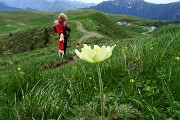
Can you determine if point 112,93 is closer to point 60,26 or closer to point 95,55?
point 95,55

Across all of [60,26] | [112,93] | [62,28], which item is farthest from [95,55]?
[62,28]

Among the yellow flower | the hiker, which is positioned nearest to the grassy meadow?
the yellow flower

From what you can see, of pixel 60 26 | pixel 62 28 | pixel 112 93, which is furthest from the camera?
pixel 62 28

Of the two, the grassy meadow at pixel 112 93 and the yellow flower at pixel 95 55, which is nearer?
the yellow flower at pixel 95 55

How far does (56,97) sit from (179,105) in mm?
1582

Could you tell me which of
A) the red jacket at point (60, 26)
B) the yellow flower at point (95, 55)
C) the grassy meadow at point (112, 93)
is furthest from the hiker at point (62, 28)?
the yellow flower at point (95, 55)

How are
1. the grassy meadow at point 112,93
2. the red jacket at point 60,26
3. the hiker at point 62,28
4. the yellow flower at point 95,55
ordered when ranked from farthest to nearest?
the red jacket at point 60,26 → the hiker at point 62,28 → the grassy meadow at point 112,93 → the yellow flower at point 95,55

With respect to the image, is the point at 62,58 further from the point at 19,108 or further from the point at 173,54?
the point at 19,108

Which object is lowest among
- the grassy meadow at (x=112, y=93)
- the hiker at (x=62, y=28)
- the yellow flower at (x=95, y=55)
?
the hiker at (x=62, y=28)

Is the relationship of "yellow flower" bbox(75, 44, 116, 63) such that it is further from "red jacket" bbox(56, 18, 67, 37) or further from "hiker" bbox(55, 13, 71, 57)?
"red jacket" bbox(56, 18, 67, 37)

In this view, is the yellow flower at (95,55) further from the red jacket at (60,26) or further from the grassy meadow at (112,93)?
the red jacket at (60,26)

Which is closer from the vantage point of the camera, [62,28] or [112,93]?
[112,93]

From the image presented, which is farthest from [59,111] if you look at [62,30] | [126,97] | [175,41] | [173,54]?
[62,30]

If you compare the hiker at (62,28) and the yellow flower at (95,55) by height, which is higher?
the yellow flower at (95,55)
